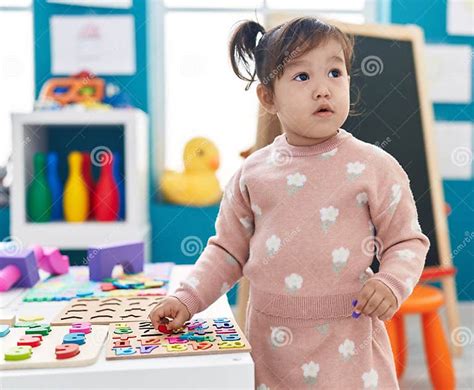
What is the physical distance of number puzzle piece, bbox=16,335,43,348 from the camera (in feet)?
2.23

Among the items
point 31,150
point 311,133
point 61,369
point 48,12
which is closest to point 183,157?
point 31,150

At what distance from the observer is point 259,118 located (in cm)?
154

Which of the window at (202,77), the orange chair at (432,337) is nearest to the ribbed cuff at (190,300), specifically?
the orange chair at (432,337)

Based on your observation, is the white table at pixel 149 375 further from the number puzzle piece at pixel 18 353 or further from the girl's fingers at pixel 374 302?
the girl's fingers at pixel 374 302

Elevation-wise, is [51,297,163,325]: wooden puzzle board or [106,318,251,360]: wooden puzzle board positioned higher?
[106,318,251,360]: wooden puzzle board

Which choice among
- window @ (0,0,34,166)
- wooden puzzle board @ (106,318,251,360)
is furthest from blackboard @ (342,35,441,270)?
window @ (0,0,34,166)

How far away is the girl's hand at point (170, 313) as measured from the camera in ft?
2.57

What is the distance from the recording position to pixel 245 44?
3.36ft

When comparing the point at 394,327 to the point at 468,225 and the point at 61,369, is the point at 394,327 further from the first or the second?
the point at 61,369

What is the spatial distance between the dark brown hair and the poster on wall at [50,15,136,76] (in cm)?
166

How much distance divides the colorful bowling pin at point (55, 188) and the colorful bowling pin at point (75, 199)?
35 millimetres

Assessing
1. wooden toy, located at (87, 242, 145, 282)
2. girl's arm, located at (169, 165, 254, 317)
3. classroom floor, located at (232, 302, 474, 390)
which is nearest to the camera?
girl's arm, located at (169, 165, 254, 317)

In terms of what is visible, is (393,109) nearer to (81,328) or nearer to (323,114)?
(323,114)

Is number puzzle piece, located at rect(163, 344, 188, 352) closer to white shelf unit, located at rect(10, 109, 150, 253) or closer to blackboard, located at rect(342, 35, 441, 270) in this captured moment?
blackboard, located at rect(342, 35, 441, 270)
